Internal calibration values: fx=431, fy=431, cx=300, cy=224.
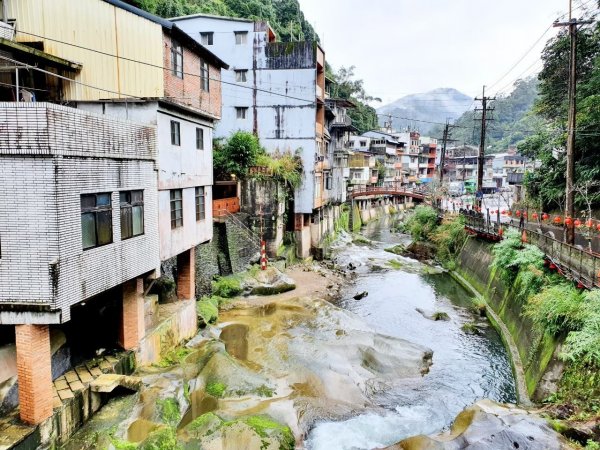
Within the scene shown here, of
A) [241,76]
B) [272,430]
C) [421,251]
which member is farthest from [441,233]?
[272,430]

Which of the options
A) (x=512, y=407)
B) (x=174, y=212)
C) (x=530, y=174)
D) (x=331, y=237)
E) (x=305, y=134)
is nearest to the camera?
(x=512, y=407)

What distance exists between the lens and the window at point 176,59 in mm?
15985

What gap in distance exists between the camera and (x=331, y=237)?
48.5 m

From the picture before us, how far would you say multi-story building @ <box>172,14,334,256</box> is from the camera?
34.9 meters

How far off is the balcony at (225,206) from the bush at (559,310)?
59.4 ft

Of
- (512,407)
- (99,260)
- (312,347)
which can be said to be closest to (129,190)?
(99,260)

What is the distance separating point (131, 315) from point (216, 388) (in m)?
3.73

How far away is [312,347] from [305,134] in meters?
21.0

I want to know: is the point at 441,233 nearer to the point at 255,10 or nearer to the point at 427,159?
the point at 255,10

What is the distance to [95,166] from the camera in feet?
38.2

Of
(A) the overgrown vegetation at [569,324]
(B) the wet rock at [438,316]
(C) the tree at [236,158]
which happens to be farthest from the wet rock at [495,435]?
(C) the tree at [236,158]

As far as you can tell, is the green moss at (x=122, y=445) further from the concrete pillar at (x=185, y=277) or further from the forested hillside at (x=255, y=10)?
the forested hillside at (x=255, y=10)

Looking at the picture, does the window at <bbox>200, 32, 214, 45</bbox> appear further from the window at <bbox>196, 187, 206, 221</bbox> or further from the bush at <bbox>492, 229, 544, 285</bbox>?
the bush at <bbox>492, 229, 544, 285</bbox>

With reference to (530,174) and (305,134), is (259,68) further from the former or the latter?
(530,174)
